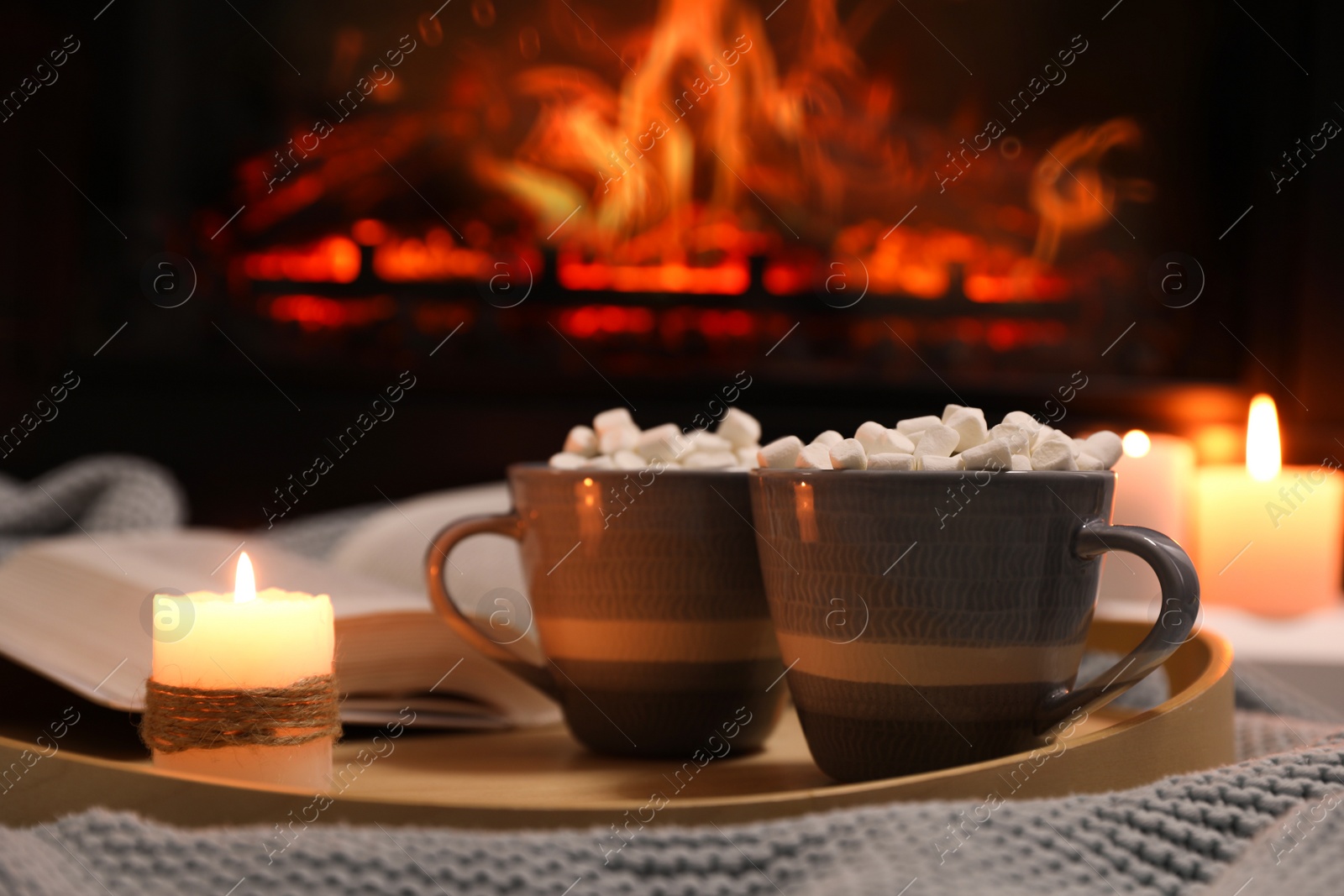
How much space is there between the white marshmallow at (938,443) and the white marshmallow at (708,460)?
8cm

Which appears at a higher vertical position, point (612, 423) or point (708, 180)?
point (708, 180)

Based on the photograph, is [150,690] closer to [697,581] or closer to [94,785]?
[94,785]

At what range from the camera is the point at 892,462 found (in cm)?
36

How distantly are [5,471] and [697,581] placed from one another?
4.04 ft

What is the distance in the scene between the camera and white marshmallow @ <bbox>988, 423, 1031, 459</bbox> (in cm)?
36

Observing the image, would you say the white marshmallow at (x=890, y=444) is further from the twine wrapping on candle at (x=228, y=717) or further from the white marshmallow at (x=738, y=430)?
the twine wrapping on candle at (x=228, y=717)

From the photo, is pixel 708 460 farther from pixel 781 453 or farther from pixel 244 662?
pixel 244 662

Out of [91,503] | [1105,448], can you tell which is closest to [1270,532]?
[1105,448]

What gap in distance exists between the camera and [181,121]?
57.0 inches

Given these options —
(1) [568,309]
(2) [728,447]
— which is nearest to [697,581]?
(2) [728,447]

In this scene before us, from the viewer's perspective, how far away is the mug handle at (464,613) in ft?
1.46

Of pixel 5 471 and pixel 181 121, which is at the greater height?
pixel 181 121

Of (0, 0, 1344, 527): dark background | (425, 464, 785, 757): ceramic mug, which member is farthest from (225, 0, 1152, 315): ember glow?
(425, 464, 785, 757): ceramic mug

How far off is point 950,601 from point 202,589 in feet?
1.00
